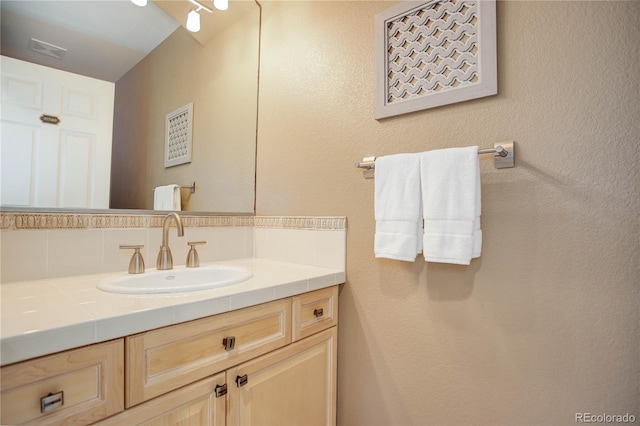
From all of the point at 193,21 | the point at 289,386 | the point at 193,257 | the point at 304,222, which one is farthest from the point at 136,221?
the point at 193,21

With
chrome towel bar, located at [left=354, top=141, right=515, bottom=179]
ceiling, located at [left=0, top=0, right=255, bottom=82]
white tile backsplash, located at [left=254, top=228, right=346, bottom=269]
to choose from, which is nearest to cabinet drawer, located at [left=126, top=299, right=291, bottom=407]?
white tile backsplash, located at [left=254, top=228, right=346, bottom=269]

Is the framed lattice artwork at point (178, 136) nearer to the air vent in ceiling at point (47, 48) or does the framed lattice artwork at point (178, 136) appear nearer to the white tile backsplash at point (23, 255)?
the air vent in ceiling at point (47, 48)

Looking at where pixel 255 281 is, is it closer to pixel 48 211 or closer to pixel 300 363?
pixel 300 363

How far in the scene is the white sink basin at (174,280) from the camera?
33.4 inches

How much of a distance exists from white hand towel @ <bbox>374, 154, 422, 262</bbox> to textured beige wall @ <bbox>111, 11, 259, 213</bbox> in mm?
781

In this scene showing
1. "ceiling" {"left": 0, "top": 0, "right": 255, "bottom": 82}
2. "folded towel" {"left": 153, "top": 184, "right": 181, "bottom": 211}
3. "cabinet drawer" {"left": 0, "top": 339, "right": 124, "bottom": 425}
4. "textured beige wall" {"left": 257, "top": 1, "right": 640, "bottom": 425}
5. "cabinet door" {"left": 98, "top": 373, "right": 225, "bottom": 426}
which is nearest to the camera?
"cabinet drawer" {"left": 0, "top": 339, "right": 124, "bottom": 425}

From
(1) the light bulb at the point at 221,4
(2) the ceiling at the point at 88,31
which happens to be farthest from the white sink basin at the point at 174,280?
(1) the light bulb at the point at 221,4

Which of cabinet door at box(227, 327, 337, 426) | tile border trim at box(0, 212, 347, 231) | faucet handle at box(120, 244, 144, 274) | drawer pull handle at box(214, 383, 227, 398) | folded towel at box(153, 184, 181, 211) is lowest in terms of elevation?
cabinet door at box(227, 327, 337, 426)

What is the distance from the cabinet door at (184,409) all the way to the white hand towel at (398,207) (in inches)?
25.8

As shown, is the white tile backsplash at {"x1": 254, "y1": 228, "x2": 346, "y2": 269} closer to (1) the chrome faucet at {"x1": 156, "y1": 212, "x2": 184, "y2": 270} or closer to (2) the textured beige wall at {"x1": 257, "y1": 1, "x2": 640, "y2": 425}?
(2) the textured beige wall at {"x1": 257, "y1": 1, "x2": 640, "y2": 425}

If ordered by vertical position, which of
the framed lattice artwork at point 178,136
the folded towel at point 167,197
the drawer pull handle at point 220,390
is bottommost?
the drawer pull handle at point 220,390

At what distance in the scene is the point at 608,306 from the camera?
79cm

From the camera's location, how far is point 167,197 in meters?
1.32

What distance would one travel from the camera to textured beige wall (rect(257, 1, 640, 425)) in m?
0.78
